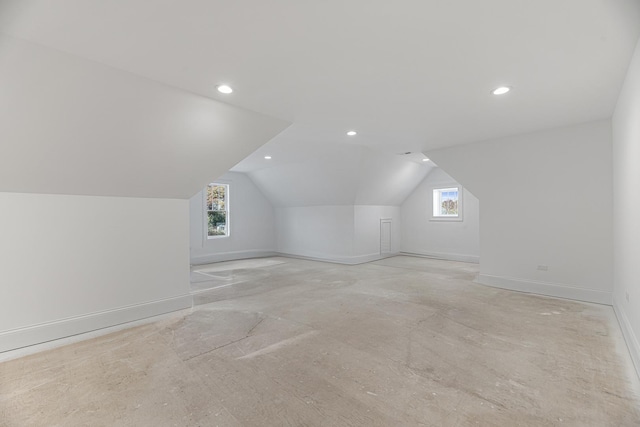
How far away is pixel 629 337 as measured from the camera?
2721mm

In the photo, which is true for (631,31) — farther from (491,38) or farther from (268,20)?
(268,20)

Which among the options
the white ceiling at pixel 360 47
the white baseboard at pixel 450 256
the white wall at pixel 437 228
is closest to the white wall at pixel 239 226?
the white wall at pixel 437 228

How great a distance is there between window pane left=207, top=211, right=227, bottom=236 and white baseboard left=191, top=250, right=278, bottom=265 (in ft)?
1.97

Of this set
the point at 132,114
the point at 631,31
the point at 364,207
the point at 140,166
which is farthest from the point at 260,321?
the point at 364,207

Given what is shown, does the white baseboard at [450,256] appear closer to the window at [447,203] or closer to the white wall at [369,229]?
the white wall at [369,229]

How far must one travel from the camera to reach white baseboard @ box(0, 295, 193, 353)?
9.28 ft

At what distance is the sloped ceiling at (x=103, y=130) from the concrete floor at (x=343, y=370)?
1.67 meters

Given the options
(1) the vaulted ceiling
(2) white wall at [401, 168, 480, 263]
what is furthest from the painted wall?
(2) white wall at [401, 168, 480, 263]

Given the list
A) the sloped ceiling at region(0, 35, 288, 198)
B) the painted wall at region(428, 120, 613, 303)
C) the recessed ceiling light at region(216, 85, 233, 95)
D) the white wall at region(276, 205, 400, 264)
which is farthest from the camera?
the white wall at region(276, 205, 400, 264)

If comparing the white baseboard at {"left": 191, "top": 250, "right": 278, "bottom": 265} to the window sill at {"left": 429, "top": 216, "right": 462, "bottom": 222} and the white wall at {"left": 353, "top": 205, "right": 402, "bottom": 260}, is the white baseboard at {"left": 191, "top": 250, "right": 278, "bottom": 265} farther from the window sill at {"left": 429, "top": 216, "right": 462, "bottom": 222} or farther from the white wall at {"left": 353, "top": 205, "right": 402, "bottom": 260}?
the window sill at {"left": 429, "top": 216, "right": 462, "bottom": 222}

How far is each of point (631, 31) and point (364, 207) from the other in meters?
6.06

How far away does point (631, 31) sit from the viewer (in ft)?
6.84

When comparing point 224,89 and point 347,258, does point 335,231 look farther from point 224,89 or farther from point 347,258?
point 224,89

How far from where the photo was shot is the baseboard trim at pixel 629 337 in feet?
7.77
